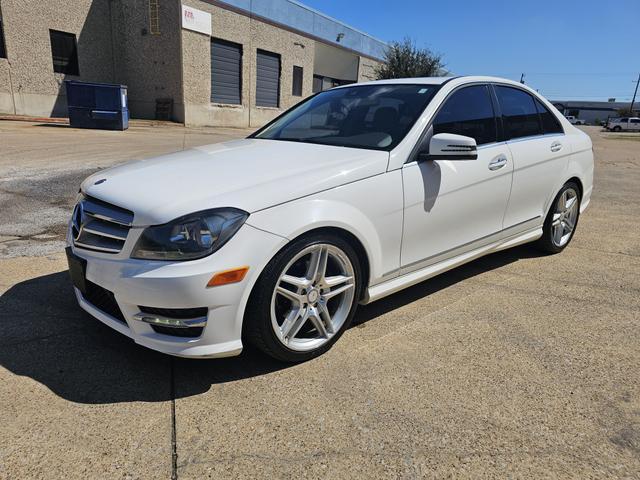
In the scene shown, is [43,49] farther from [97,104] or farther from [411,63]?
[411,63]

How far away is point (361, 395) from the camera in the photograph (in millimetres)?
2537

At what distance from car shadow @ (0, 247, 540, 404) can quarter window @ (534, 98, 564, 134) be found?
8.27 ft

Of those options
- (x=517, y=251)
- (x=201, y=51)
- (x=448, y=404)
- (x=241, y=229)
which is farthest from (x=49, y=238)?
(x=201, y=51)

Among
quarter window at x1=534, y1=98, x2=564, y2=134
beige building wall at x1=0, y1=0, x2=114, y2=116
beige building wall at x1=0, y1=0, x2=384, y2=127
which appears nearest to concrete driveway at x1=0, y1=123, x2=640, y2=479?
quarter window at x1=534, y1=98, x2=564, y2=134

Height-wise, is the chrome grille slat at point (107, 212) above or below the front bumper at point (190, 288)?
above

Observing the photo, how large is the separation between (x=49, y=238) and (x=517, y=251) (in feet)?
15.8

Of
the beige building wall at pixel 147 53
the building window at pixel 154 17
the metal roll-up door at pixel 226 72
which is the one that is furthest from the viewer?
the metal roll-up door at pixel 226 72

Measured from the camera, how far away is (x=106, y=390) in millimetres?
2500

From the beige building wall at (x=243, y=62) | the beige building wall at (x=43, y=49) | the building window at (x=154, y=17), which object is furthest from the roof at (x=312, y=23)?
the beige building wall at (x=43, y=49)

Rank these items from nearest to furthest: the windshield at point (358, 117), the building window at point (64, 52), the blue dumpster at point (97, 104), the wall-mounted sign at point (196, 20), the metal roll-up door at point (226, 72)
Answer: the windshield at point (358, 117), the blue dumpster at point (97, 104), the building window at point (64, 52), the wall-mounted sign at point (196, 20), the metal roll-up door at point (226, 72)

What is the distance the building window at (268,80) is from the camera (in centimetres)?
2959

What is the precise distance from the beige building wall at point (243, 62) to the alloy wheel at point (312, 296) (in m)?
24.0

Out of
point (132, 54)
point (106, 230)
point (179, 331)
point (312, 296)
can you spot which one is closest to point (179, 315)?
point (179, 331)

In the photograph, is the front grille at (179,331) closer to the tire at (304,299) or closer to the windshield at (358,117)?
the tire at (304,299)
